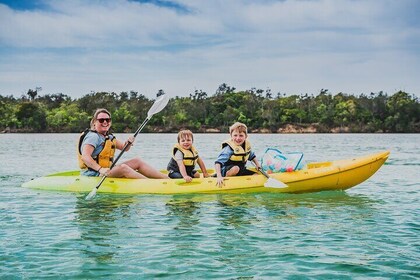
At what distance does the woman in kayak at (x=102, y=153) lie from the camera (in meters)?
7.18

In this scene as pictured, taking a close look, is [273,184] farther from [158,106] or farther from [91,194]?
[158,106]

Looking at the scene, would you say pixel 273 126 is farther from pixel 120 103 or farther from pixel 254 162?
pixel 254 162

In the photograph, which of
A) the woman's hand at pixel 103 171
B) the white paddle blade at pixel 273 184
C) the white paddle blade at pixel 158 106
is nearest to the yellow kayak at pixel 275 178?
→ the white paddle blade at pixel 273 184

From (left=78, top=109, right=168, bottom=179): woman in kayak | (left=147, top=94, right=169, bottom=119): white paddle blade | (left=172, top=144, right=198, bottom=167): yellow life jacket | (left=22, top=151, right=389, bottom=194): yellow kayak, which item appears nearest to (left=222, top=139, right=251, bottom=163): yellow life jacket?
(left=22, top=151, right=389, bottom=194): yellow kayak

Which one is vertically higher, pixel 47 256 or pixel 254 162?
pixel 254 162

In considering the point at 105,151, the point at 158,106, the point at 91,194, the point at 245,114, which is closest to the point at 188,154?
the point at 105,151

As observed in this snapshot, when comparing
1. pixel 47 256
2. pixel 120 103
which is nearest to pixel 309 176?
pixel 47 256

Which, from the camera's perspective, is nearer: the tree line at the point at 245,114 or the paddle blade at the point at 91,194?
the paddle blade at the point at 91,194

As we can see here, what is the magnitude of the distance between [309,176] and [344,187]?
615 mm

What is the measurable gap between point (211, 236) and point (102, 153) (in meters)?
2.85

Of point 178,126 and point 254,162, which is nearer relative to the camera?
point 254,162

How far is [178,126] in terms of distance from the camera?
65.8 m

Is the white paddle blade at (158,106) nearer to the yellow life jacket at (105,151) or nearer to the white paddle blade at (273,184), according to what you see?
the yellow life jacket at (105,151)

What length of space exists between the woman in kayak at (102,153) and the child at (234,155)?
911 mm
